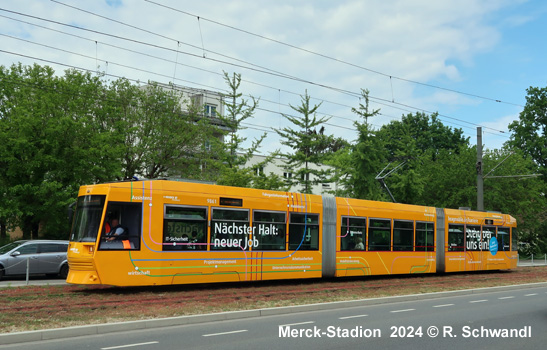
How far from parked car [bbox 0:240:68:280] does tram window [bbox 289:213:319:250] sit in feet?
28.8

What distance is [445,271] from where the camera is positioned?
83.4ft

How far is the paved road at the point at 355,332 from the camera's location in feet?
29.0

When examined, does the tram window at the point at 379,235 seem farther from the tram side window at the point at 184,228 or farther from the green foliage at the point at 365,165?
the green foliage at the point at 365,165

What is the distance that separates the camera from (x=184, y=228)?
53.3ft

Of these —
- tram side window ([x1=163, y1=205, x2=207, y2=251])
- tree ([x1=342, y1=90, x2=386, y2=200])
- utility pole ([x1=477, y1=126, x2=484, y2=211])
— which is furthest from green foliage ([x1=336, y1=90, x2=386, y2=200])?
tram side window ([x1=163, y1=205, x2=207, y2=251])

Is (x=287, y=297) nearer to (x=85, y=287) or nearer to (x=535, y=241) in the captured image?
(x=85, y=287)

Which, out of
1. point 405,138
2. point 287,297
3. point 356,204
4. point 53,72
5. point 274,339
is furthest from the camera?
point 405,138

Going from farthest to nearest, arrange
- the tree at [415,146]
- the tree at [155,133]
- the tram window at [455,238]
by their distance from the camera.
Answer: the tree at [415,146], the tree at [155,133], the tram window at [455,238]

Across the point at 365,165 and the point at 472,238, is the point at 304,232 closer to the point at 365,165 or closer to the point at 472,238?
the point at 472,238

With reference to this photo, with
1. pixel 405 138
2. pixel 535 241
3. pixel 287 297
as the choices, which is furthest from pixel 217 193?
pixel 535 241

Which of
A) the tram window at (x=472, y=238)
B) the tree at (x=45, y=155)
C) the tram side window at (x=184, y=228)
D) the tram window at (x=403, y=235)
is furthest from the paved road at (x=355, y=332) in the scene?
the tree at (x=45, y=155)

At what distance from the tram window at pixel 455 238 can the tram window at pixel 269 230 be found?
1044 centimetres

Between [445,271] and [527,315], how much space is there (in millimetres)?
12614

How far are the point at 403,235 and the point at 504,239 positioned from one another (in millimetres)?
9514
